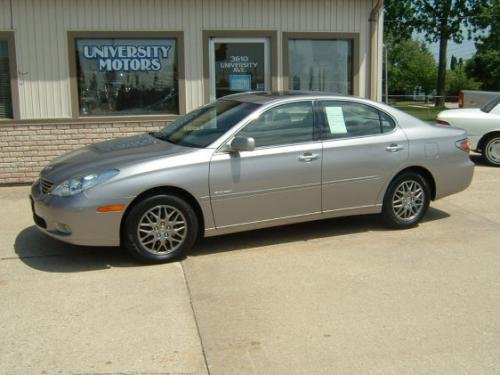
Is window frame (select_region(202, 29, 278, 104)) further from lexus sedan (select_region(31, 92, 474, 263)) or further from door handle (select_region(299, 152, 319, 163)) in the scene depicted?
door handle (select_region(299, 152, 319, 163))

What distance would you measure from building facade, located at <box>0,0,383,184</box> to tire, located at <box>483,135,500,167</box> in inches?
101

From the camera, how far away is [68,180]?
18.0ft

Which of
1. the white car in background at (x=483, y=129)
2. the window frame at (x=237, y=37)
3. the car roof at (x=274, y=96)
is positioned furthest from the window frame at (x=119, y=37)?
the white car in background at (x=483, y=129)

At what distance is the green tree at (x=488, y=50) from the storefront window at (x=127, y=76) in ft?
118

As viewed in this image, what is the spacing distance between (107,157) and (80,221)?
0.75 meters

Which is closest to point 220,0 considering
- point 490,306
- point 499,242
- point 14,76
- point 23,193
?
point 14,76

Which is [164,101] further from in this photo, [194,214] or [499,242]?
[499,242]

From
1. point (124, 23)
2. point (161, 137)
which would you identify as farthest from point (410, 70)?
point (161, 137)

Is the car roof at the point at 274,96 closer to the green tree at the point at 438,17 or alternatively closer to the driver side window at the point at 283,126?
the driver side window at the point at 283,126

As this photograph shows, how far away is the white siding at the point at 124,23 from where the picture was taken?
948 cm

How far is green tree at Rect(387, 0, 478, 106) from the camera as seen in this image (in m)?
41.5

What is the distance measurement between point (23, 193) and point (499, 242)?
6.43 meters

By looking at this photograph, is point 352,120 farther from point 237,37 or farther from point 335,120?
point 237,37

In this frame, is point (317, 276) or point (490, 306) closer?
point (490, 306)
